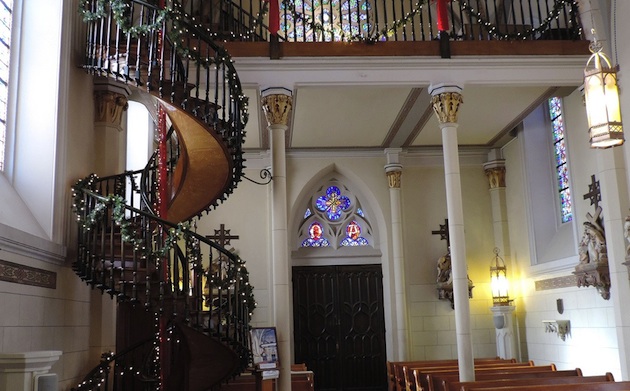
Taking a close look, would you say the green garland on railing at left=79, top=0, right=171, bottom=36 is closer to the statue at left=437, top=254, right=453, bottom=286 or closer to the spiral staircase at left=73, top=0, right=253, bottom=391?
the spiral staircase at left=73, top=0, right=253, bottom=391

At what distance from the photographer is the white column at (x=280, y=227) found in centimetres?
859

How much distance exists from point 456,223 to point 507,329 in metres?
4.39

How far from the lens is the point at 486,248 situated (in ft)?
43.6

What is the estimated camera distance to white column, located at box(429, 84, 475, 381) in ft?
28.2

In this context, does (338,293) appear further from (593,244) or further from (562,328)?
(593,244)

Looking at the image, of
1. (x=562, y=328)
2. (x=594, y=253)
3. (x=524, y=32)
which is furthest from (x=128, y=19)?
(x=562, y=328)

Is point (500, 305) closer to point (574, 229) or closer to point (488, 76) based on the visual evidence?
point (574, 229)

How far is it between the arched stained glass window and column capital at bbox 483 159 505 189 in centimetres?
266

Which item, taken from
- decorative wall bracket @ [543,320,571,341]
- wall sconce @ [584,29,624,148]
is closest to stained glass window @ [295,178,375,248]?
decorative wall bracket @ [543,320,571,341]

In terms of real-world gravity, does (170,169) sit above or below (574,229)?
above

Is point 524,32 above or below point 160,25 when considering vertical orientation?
above

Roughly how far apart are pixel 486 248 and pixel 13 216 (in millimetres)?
9338

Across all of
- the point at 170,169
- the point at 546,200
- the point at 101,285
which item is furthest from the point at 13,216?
the point at 546,200

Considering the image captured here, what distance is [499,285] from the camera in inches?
493
